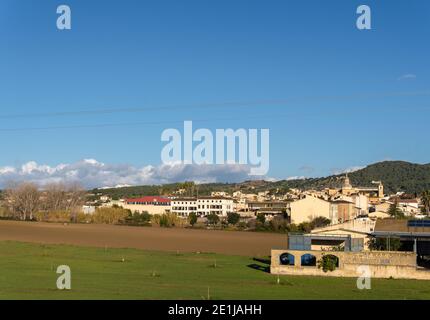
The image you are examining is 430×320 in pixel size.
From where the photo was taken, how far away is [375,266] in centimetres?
4656

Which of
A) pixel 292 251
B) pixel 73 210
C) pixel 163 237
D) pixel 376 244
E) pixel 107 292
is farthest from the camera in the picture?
pixel 73 210

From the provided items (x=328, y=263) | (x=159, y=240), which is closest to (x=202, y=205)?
(x=159, y=240)

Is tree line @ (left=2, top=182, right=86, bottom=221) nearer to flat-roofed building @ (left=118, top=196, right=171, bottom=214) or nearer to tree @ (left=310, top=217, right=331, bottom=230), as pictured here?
flat-roofed building @ (left=118, top=196, right=171, bottom=214)

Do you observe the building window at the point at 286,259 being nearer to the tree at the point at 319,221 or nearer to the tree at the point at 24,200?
the tree at the point at 319,221

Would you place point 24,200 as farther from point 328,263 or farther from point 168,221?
point 328,263

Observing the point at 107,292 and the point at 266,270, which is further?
the point at 266,270

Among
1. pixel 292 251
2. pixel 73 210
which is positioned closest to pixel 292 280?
pixel 292 251

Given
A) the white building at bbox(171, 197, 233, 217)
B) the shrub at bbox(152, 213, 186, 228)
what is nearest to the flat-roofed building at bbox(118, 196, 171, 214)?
the white building at bbox(171, 197, 233, 217)

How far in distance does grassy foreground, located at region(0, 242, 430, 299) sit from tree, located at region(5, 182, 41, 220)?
90.7 metres

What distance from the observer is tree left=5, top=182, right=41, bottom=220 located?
149 meters

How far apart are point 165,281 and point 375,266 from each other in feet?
49.9

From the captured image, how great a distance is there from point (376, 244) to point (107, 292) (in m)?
25.7
